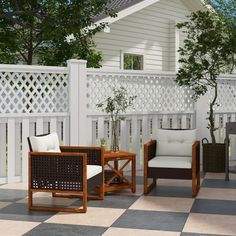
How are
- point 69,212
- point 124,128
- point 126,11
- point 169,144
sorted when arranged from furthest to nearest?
point 126,11 → point 124,128 → point 169,144 → point 69,212

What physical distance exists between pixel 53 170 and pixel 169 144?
1.90 meters

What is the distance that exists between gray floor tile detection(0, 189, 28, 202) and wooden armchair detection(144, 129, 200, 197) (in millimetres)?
1511

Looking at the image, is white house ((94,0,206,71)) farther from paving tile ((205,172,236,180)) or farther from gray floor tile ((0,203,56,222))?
gray floor tile ((0,203,56,222))

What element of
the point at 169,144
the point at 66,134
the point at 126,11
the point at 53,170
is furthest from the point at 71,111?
the point at 126,11

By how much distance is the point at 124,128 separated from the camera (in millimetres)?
8328

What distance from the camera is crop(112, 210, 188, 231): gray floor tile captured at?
4938 millimetres

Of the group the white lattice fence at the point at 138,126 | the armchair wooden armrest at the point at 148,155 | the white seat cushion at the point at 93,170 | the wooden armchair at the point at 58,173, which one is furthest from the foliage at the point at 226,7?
the wooden armchair at the point at 58,173

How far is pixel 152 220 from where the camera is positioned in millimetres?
5164

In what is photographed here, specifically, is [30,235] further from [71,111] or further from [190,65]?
[190,65]

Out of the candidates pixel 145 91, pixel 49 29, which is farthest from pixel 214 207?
pixel 49 29

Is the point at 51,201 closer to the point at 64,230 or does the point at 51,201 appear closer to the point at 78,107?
the point at 64,230

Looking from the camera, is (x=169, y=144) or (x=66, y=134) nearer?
(x=169, y=144)

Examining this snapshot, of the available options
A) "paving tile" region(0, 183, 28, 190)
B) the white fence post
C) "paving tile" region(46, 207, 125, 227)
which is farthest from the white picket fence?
"paving tile" region(46, 207, 125, 227)

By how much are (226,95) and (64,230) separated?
5.31 meters
